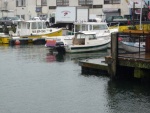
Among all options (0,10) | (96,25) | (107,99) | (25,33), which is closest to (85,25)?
(96,25)

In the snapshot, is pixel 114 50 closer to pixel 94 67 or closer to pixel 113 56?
pixel 113 56

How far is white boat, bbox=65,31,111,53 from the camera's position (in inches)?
1553

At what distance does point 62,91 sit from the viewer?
76.5ft

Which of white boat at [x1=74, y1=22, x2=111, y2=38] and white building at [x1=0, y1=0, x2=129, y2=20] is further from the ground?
white building at [x1=0, y1=0, x2=129, y2=20]

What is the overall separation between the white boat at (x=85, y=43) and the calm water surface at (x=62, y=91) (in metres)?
6.08

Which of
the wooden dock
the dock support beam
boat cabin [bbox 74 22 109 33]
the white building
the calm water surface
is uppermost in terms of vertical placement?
the white building

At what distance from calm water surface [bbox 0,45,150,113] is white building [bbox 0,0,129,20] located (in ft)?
118

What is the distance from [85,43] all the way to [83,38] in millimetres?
466

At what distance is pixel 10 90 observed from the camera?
77.5 feet

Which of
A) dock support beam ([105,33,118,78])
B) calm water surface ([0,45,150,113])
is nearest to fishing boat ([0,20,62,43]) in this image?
calm water surface ([0,45,150,113])

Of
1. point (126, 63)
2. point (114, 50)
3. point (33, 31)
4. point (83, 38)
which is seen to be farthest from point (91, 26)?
point (126, 63)

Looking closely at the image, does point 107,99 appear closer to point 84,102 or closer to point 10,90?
point 84,102

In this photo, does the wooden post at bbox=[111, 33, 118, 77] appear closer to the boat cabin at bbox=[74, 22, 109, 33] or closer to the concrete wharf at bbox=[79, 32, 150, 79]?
the concrete wharf at bbox=[79, 32, 150, 79]

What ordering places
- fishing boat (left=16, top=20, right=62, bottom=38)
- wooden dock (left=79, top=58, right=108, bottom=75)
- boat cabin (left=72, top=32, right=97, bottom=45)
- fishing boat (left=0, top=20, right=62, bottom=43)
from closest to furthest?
wooden dock (left=79, top=58, right=108, bottom=75) < boat cabin (left=72, top=32, right=97, bottom=45) < fishing boat (left=0, top=20, right=62, bottom=43) < fishing boat (left=16, top=20, right=62, bottom=38)
